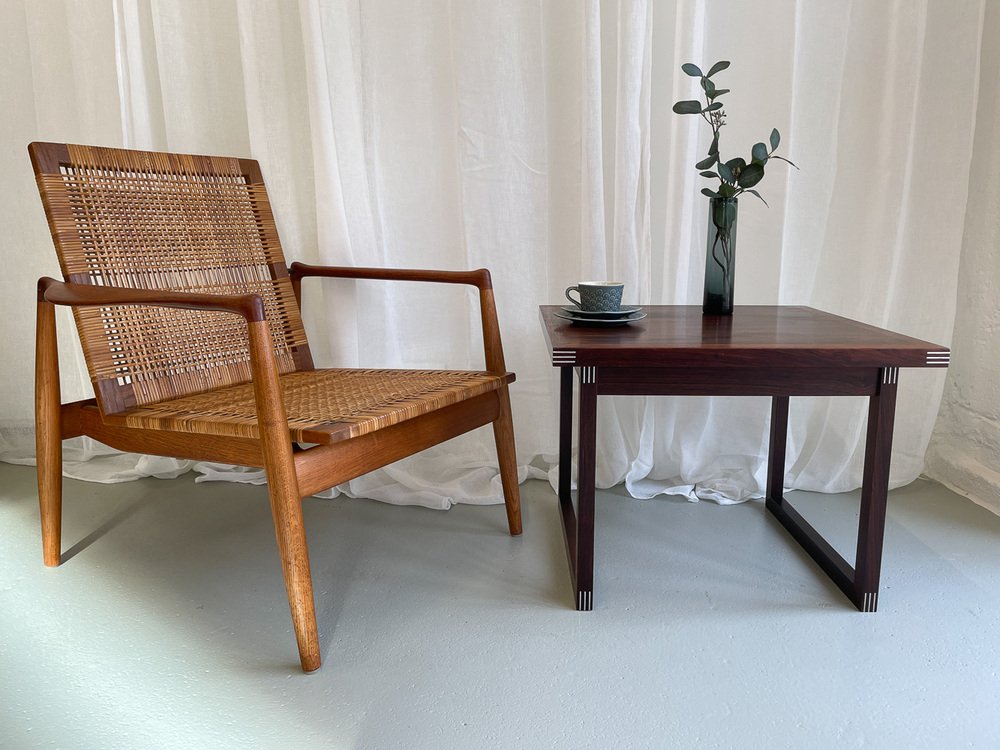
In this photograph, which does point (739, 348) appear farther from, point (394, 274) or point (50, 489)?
point (50, 489)

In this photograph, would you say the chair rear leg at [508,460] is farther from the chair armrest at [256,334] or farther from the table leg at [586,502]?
the chair armrest at [256,334]

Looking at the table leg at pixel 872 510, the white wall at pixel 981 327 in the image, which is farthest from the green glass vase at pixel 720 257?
the white wall at pixel 981 327

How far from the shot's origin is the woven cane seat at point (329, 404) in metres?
1.15

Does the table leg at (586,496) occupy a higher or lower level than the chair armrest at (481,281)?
lower

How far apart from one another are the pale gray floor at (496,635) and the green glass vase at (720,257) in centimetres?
50

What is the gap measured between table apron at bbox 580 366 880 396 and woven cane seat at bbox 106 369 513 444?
1.02ft

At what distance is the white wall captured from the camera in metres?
1.77

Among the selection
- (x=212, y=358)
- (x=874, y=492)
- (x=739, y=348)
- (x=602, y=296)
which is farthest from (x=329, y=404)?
(x=874, y=492)

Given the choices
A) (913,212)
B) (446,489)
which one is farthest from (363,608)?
(913,212)

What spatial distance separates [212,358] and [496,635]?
0.83m

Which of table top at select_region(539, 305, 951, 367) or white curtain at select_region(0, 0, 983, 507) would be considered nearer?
table top at select_region(539, 305, 951, 367)

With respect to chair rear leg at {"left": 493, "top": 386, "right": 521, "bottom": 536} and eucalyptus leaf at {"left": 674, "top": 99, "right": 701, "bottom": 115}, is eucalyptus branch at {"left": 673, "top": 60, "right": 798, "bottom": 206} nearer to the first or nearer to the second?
eucalyptus leaf at {"left": 674, "top": 99, "right": 701, "bottom": 115}

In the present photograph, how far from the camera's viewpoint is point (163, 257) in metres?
1.58

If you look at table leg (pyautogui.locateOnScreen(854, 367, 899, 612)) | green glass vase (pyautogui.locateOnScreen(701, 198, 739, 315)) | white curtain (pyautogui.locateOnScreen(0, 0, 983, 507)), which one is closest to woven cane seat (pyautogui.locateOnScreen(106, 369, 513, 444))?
white curtain (pyautogui.locateOnScreen(0, 0, 983, 507))
